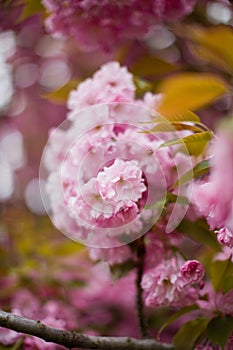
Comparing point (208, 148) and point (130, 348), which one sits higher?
point (208, 148)

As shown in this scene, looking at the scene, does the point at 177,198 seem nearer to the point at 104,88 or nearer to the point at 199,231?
the point at 199,231

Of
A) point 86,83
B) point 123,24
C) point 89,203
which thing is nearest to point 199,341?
point 89,203

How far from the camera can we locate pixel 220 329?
83 cm

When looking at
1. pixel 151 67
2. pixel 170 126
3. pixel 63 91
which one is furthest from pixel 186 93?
pixel 151 67

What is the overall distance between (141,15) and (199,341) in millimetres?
570

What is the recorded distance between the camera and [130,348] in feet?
2.81

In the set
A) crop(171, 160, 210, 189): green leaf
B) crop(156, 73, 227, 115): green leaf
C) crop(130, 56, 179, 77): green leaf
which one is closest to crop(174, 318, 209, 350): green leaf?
crop(171, 160, 210, 189): green leaf

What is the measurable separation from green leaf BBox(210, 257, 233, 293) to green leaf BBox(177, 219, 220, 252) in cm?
3

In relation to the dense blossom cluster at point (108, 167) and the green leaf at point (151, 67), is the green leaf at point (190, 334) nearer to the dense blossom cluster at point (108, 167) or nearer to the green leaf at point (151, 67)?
the dense blossom cluster at point (108, 167)

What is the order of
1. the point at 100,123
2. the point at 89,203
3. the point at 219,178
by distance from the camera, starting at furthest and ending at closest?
the point at 100,123
the point at 89,203
the point at 219,178

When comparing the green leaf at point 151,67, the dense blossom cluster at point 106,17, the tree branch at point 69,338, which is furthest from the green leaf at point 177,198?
the green leaf at point 151,67

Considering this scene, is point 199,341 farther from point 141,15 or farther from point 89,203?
point 141,15

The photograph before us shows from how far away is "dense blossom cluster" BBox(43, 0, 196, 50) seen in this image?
989 millimetres

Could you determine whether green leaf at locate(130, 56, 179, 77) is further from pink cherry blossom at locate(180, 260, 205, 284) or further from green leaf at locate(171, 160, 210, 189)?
pink cherry blossom at locate(180, 260, 205, 284)
